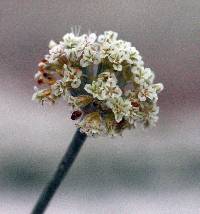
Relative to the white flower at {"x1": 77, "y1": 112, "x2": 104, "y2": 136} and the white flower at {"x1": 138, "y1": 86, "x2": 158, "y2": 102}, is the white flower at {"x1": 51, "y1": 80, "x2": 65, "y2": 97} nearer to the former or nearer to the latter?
the white flower at {"x1": 77, "y1": 112, "x2": 104, "y2": 136}

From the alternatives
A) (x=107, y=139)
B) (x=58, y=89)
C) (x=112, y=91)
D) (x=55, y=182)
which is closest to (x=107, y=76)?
(x=112, y=91)

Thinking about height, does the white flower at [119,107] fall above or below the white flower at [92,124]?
above

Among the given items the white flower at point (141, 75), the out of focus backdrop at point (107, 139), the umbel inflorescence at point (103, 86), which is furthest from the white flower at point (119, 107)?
the out of focus backdrop at point (107, 139)

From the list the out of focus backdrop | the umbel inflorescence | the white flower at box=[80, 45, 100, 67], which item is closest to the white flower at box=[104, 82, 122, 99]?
the umbel inflorescence

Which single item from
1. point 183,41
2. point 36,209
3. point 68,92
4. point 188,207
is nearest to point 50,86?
point 68,92

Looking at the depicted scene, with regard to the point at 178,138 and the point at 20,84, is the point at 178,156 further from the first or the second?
the point at 20,84

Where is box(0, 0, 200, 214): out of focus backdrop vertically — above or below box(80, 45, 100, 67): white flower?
above

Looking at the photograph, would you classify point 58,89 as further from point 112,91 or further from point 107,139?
point 107,139

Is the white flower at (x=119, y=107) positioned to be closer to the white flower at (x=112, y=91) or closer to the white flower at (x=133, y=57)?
the white flower at (x=112, y=91)
